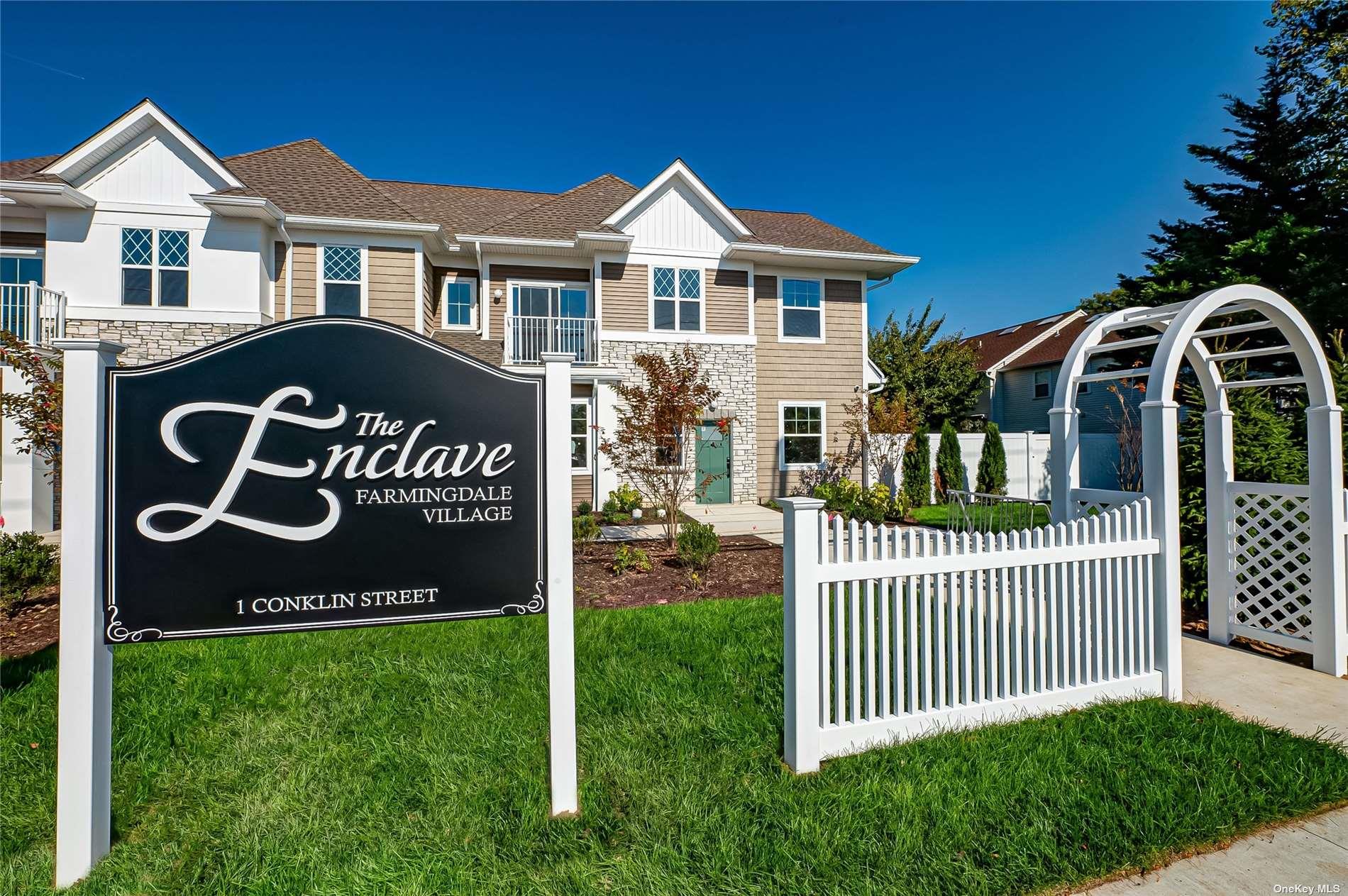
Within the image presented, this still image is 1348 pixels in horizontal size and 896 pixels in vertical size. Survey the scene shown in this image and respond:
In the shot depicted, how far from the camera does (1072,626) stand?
3613 millimetres

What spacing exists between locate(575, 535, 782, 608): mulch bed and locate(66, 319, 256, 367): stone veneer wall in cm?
848

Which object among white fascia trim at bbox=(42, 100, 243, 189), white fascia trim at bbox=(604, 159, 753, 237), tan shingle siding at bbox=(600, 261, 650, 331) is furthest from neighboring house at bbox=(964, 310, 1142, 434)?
white fascia trim at bbox=(42, 100, 243, 189)

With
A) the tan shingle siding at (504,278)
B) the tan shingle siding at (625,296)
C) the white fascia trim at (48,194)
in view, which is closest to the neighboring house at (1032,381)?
the tan shingle siding at (625,296)

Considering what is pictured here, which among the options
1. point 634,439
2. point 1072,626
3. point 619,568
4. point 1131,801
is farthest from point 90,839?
point 634,439

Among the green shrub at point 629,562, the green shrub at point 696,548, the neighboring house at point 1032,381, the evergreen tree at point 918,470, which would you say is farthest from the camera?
the neighboring house at point 1032,381

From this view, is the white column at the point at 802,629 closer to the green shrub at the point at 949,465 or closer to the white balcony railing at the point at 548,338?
the white balcony railing at the point at 548,338

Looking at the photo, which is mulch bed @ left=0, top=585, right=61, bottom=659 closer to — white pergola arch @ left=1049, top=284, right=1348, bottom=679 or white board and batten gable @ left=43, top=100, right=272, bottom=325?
white board and batten gable @ left=43, top=100, right=272, bottom=325

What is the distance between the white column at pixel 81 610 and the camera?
2293mm

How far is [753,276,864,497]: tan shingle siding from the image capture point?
47.1ft

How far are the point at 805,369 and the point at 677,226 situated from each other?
4323 millimetres

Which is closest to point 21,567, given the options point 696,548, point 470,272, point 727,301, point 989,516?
point 696,548

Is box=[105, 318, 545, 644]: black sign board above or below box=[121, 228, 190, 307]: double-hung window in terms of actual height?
below

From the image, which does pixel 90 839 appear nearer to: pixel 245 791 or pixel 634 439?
pixel 245 791

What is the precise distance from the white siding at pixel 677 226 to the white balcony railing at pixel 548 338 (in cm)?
214
